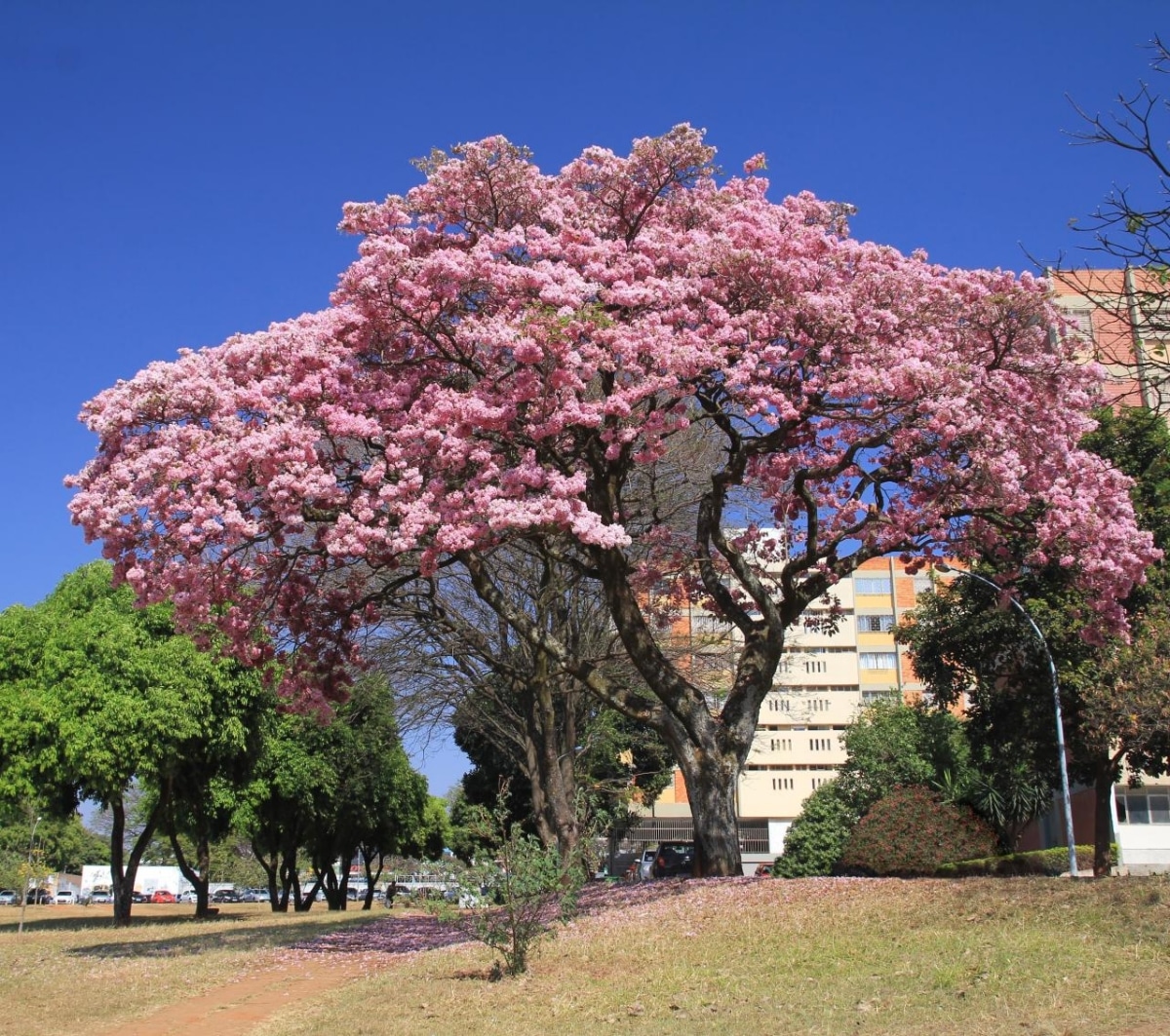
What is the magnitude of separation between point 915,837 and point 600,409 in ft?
23.7

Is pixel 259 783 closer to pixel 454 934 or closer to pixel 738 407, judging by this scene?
pixel 454 934

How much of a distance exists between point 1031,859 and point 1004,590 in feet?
16.3

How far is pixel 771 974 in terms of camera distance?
10195 millimetres

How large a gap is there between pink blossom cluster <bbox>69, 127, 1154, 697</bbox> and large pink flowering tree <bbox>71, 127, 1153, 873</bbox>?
4cm

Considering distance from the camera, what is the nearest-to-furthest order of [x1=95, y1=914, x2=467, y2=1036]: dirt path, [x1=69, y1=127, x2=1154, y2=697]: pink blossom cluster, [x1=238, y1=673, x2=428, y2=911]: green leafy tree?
[x1=95, y1=914, x2=467, y2=1036]: dirt path, [x1=69, y1=127, x2=1154, y2=697]: pink blossom cluster, [x1=238, y1=673, x2=428, y2=911]: green leafy tree

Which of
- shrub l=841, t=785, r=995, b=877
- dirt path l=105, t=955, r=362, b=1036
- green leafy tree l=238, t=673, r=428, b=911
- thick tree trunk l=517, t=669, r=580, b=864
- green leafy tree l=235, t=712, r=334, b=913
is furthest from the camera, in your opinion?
green leafy tree l=238, t=673, r=428, b=911

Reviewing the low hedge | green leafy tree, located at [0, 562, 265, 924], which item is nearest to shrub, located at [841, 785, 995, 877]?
the low hedge

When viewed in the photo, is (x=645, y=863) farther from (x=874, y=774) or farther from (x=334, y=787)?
(x=874, y=774)

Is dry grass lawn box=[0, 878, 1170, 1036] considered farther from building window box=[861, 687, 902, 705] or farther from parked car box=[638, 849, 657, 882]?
building window box=[861, 687, 902, 705]

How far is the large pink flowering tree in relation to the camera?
13.9m

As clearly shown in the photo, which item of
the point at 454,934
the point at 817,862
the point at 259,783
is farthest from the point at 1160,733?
the point at 259,783

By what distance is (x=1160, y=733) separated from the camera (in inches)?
934

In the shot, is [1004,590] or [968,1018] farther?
[1004,590]

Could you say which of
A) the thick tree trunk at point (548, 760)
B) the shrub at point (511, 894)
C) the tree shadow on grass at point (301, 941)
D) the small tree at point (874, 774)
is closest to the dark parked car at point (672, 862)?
the small tree at point (874, 774)
